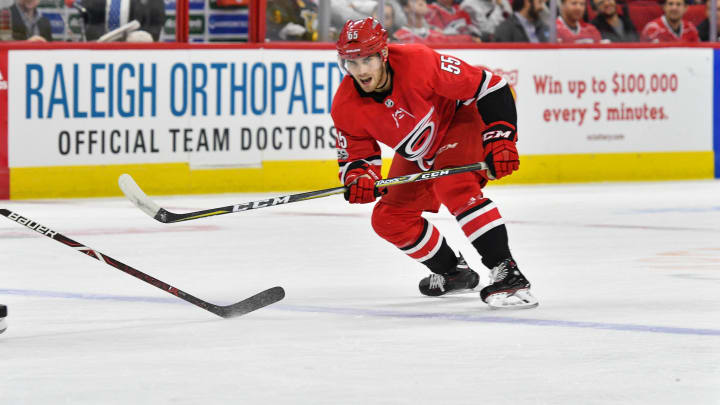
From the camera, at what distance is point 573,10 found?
960cm

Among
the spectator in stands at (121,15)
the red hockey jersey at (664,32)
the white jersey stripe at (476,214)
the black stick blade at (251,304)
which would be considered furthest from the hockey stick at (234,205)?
the red hockey jersey at (664,32)

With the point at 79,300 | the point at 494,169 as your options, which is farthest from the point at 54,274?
the point at 494,169

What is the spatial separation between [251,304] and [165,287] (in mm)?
318

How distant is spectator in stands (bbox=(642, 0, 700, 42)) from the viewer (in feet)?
32.4

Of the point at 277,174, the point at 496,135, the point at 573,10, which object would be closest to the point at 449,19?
the point at 573,10

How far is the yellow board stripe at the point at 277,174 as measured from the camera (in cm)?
817

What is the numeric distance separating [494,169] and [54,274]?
1817 millimetres

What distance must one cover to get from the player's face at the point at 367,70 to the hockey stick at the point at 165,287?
2.37 feet

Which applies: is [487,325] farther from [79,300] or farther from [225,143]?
[225,143]

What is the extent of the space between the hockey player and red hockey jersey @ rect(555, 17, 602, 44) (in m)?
4.98

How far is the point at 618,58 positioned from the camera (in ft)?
31.8

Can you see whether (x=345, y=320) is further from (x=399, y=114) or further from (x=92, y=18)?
(x=92, y=18)

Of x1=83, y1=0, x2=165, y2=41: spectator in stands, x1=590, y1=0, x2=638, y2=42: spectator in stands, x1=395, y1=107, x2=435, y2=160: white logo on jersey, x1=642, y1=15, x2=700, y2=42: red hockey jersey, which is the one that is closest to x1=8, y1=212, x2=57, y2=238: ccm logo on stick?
x1=395, y1=107, x2=435, y2=160: white logo on jersey

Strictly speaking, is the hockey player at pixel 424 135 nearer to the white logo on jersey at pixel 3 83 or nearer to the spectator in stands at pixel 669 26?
the white logo on jersey at pixel 3 83
